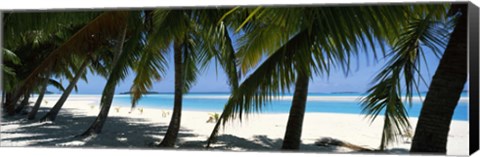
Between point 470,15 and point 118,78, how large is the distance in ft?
8.78

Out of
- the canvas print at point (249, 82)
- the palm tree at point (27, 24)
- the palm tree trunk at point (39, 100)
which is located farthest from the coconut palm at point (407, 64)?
the palm tree trunk at point (39, 100)

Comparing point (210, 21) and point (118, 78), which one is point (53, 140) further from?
point (210, 21)

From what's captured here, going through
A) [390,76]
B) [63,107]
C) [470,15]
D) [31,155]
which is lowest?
[31,155]

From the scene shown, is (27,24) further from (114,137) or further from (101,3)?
(114,137)

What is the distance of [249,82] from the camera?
2.76 meters

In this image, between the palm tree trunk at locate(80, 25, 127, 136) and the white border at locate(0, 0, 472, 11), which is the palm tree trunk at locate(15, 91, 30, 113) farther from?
the white border at locate(0, 0, 472, 11)

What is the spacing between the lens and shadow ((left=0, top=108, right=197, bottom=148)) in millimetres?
4199

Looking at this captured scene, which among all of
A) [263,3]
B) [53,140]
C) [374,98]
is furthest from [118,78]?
[374,98]

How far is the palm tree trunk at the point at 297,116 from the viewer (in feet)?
12.4

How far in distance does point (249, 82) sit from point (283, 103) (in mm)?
1164

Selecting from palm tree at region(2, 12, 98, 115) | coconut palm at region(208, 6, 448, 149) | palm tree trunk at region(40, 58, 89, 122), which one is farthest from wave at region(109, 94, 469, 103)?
palm tree at region(2, 12, 98, 115)

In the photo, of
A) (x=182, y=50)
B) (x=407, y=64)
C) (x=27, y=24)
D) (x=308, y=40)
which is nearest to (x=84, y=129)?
(x=27, y=24)

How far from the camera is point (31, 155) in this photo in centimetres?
379

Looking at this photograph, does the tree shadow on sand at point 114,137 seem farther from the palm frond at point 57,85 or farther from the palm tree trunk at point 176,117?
the palm frond at point 57,85
